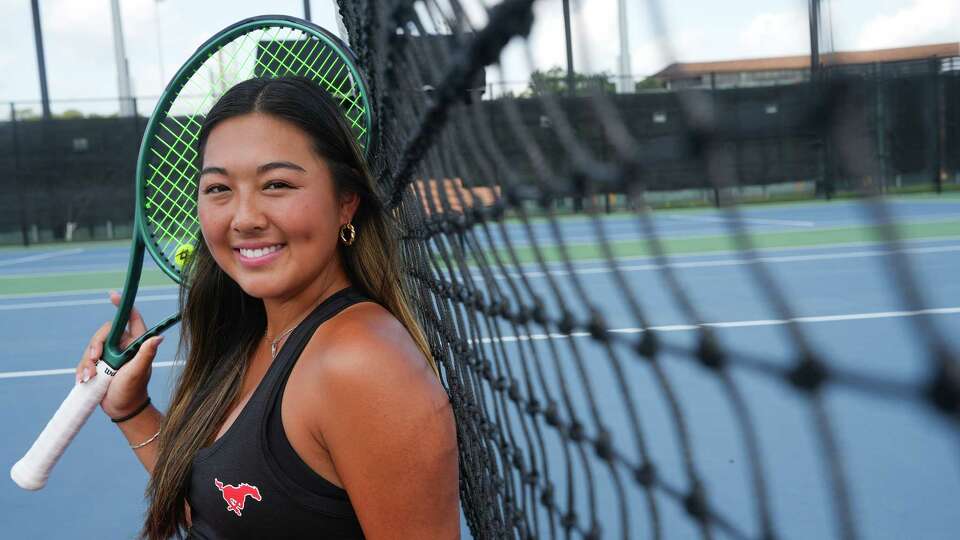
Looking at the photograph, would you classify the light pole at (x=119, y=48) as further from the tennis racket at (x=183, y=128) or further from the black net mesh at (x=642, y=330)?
the tennis racket at (x=183, y=128)

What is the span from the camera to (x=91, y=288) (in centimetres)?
734

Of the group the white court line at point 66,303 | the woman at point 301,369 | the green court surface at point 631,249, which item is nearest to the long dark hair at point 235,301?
the woman at point 301,369

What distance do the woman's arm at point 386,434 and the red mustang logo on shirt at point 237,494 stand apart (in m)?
0.12

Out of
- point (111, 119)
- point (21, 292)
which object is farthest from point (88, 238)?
point (21, 292)

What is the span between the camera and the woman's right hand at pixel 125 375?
5.54 feet

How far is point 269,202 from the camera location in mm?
1271

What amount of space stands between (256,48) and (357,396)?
3.32 feet

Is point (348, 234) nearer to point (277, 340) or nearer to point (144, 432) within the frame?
point (277, 340)

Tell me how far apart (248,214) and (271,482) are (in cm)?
35

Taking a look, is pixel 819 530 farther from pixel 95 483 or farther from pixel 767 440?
pixel 95 483

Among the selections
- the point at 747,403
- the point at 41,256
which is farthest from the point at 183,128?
the point at 41,256

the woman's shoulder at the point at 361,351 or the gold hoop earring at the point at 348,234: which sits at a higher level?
the gold hoop earring at the point at 348,234

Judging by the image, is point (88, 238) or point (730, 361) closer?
point (730, 361)

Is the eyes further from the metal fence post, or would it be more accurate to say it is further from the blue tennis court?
→ the metal fence post
